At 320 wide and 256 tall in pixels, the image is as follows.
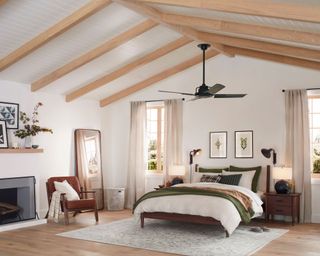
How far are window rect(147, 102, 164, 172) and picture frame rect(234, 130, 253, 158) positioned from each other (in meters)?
1.87

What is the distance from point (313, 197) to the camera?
8328 mm

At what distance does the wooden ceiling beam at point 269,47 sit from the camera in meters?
6.54

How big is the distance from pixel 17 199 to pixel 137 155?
306cm

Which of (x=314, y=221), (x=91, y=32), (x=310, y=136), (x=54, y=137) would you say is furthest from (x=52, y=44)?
(x=314, y=221)

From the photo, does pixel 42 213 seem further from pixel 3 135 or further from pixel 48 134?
pixel 3 135

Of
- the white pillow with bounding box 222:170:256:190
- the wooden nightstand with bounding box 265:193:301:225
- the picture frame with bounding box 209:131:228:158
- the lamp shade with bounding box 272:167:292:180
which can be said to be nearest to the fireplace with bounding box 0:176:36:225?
the picture frame with bounding box 209:131:228:158

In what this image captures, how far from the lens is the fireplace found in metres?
7.80

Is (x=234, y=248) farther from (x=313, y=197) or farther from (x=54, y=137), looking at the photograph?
(x=54, y=137)

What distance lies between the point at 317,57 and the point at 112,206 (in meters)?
5.71

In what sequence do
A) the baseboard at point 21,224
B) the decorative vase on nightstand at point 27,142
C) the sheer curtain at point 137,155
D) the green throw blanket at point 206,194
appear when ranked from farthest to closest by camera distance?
the sheer curtain at point 137,155 < the decorative vase on nightstand at point 27,142 < the baseboard at point 21,224 < the green throw blanket at point 206,194

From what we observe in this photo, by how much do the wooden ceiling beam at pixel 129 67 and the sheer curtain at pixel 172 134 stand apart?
1462 millimetres

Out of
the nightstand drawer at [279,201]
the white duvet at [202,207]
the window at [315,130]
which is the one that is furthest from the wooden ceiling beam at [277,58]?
the white duvet at [202,207]

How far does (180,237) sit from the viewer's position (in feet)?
22.1

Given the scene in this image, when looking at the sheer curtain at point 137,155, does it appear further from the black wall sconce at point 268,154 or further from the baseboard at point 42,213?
the black wall sconce at point 268,154
